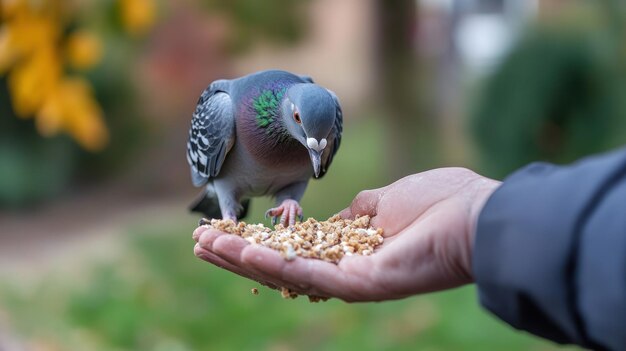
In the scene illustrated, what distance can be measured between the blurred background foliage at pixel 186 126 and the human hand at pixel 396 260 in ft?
6.13

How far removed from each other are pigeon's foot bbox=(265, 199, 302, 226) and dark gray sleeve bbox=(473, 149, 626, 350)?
1365 millimetres

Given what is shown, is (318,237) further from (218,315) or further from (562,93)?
(562,93)

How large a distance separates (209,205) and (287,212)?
651mm

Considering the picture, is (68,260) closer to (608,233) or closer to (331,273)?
(331,273)

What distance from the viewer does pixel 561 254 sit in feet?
6.31

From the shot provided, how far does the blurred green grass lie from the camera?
A: 572 cm

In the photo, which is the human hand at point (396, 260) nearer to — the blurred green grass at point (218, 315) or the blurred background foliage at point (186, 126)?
the blurred background foliage at point (186, 126)

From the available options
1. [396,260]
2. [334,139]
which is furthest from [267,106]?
[396,260]

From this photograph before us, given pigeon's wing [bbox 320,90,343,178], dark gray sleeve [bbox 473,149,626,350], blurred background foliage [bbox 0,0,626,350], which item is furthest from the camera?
blurred background foliage [bbox 0,0,626,350]

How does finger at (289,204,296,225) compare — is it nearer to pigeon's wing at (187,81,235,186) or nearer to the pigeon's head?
pigeon's wing at (187,81,235,186)

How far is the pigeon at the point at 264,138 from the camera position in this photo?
2.92 meters

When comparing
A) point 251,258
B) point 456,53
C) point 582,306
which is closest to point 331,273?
point 251,258

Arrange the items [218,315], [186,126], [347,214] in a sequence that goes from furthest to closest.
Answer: [186,126]
[218,315]
[347,214]

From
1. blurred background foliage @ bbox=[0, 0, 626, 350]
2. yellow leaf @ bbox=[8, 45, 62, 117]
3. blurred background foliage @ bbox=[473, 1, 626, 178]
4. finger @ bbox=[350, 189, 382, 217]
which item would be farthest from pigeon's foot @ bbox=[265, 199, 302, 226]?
blurred background foliage @ bbox=[473, 1, 626, 178]
